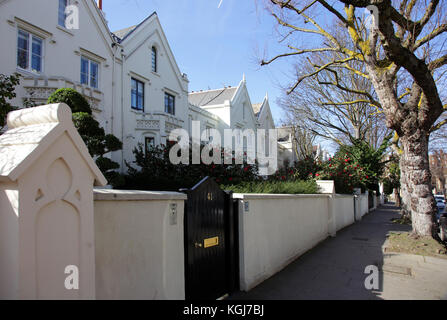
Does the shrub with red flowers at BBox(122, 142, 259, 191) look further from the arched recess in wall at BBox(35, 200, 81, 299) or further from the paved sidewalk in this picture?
the arched recess in wall at BBox(35, 200, 81, 299)

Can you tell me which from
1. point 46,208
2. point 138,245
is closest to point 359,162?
point 138,245

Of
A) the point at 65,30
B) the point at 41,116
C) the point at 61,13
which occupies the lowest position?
the point at 41,116

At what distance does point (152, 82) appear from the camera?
64.1ft

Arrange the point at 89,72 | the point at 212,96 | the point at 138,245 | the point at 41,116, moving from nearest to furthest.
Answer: the point at 41,116, the point at 138,245, the point at 89,72, the point at 212,96

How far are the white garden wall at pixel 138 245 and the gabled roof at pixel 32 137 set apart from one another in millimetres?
512

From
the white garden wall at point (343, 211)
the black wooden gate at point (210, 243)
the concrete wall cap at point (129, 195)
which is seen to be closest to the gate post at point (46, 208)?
the concrete wall cap at point (129, 195)

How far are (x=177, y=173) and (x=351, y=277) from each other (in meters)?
7.69

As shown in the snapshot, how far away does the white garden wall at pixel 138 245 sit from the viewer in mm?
2988

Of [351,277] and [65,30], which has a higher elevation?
[65,30]

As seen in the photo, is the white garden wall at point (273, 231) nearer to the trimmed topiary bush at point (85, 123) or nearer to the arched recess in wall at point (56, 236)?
the arched recess in wall at point (56, 236)

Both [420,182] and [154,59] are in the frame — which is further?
[154,59]

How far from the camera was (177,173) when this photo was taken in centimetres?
1243

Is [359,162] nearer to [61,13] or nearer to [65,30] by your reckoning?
[65,30]

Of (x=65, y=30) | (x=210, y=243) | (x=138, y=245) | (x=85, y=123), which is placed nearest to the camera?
(x=138, y=245)
